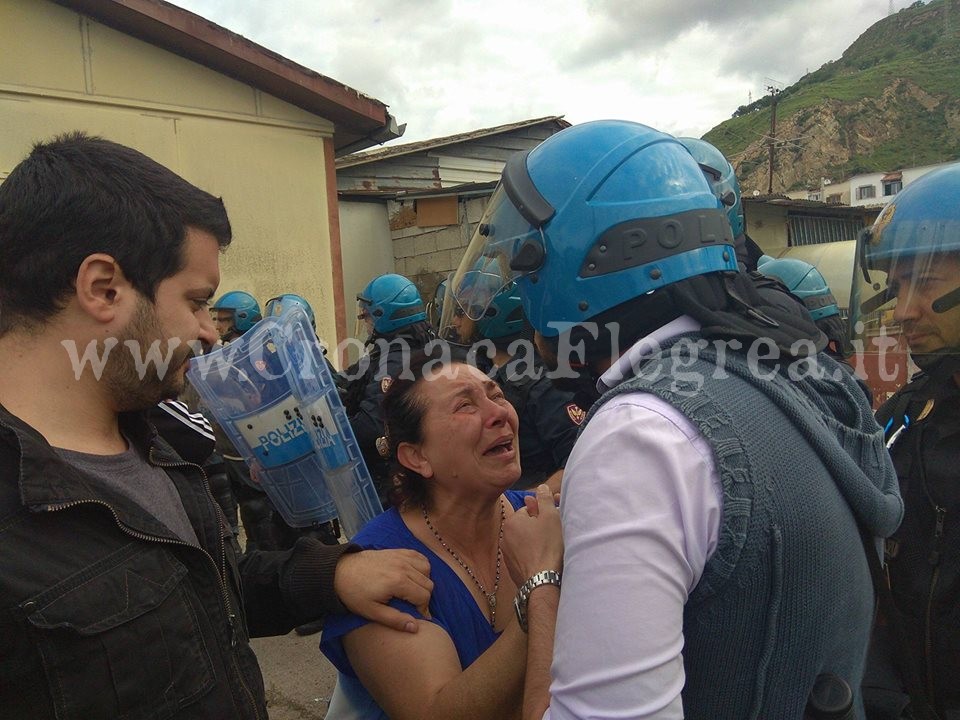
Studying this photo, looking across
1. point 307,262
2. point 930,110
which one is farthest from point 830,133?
point 307,262

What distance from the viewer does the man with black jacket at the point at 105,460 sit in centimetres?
117

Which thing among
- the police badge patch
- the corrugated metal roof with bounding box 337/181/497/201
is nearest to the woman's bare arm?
the police badge patch

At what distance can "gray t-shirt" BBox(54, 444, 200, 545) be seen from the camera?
1392mm

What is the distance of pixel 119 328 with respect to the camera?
1.38 metres

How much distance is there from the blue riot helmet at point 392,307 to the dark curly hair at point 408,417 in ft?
9.34

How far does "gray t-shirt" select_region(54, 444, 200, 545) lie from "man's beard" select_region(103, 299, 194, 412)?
0.38 feet

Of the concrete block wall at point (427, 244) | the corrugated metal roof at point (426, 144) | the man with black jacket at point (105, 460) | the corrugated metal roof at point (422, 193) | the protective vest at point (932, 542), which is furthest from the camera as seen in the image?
the corrugated metal roof at point (426, 144)

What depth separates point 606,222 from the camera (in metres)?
1.40

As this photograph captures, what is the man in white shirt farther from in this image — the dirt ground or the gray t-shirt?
the dirt ground

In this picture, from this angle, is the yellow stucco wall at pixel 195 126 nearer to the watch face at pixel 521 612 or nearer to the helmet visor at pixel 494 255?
the helmet visor at pixel 494 255

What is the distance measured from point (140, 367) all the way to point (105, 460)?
0.20 meters

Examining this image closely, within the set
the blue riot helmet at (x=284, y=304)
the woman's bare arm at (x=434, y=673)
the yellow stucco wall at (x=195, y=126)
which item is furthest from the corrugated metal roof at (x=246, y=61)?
the woman's bare arm at (x=434, y=673)

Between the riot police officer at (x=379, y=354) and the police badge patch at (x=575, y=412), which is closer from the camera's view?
the police badge patch at (x=575, y=412)

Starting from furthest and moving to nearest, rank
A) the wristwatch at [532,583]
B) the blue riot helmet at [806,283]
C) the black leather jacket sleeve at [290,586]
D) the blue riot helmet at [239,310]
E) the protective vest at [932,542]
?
1. the blue riot helmet at [239,310]
2. the blue riot helmet at [806,283]
3. the protective vest at [932,542]
4. the black leather jacket sleeve at [290,586]
5. the wristwatch at [532,583]
